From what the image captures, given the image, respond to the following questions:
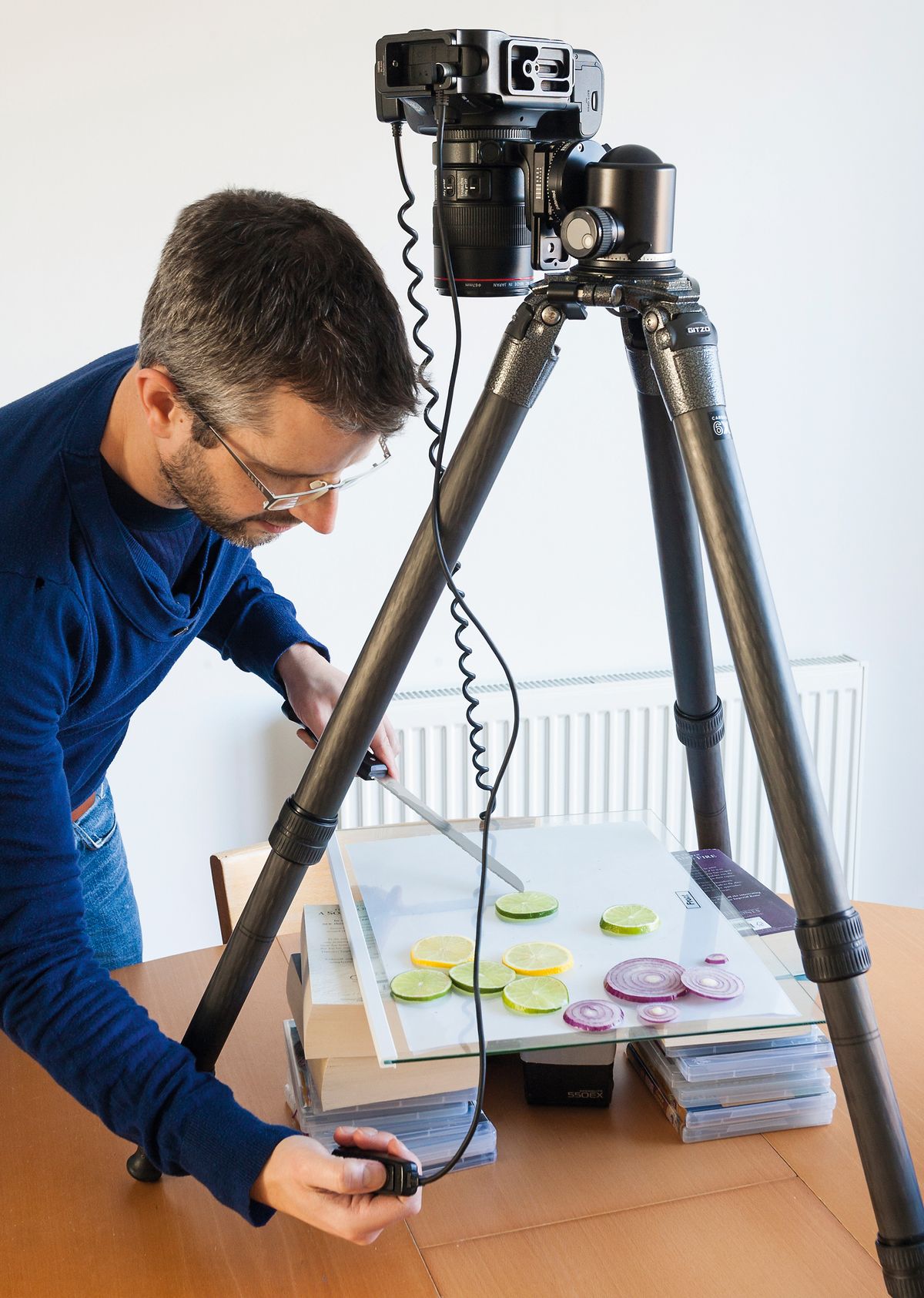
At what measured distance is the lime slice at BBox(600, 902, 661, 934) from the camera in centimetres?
104

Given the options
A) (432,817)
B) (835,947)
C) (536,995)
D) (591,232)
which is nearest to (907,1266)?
(835,947)

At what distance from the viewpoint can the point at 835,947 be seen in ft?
2.49

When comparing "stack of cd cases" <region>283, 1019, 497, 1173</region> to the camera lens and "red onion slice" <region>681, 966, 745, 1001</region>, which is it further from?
the camera lens

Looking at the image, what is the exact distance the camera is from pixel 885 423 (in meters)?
2.56

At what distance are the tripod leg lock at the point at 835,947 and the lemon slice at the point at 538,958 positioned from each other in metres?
0.27

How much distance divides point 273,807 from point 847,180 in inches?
Answer: 65.6

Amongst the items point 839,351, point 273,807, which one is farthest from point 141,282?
point 839,351

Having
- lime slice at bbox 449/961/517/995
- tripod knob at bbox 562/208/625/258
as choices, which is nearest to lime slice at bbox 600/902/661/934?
lime slice at bbox 449/961/517/995

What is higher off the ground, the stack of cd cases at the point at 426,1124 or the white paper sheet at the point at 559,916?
the white paper sheet at the point at 559,916

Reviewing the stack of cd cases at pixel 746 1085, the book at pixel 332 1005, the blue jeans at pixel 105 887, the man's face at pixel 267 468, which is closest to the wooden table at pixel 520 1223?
the stack of cd cases at pixel 746 1085

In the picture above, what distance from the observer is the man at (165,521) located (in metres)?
0.92

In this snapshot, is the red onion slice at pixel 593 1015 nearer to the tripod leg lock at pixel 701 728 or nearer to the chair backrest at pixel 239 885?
the tripod leg lock at pixel 701 728

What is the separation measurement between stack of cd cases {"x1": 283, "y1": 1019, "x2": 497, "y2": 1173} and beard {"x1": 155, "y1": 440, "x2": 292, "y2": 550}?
1.68 ft

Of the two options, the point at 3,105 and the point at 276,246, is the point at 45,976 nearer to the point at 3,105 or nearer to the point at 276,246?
the point at 276,246
